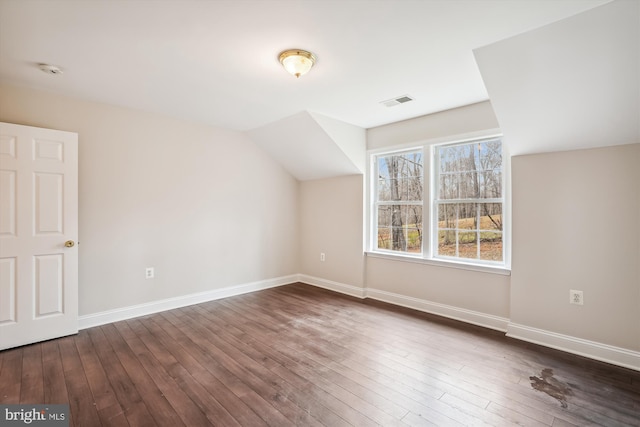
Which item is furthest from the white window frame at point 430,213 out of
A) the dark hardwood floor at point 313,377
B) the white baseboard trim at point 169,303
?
the white baseboard trim at point 169,303

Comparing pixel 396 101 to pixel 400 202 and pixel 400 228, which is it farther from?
pixel 400 228

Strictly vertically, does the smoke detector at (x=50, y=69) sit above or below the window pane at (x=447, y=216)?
above

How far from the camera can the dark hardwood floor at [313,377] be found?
185 centimetres

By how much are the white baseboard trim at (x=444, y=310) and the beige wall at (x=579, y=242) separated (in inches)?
9.2

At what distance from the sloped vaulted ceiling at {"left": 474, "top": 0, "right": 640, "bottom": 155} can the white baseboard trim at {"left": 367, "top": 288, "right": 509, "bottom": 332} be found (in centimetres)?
181

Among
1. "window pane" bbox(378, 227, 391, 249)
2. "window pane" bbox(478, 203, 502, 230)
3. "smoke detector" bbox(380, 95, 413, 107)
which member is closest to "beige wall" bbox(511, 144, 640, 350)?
"window pane" bbox(478, 203, 502, 230)

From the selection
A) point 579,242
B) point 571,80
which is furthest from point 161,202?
point 579,242

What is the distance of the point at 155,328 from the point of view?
10.5 ft

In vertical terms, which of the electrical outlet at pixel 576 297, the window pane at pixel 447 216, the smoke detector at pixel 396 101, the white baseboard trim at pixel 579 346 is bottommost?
the white baseboard trim at pixel 579 346

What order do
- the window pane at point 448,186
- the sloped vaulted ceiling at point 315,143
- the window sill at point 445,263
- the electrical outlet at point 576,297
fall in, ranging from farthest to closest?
1. the sloped vaulted ceiling at point 315,143
2. the window pane at point 448,186
3. the window sill at point 445,263
4. the electrical outlet at point 576,297

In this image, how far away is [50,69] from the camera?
100 inches

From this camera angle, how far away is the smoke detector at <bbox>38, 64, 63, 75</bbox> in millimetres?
2498

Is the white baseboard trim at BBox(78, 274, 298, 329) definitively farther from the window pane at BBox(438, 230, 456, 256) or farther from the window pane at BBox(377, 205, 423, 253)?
the window pane at BBox(438, 230, 456, 256)

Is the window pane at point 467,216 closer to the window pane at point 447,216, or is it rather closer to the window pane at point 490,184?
the window pane at point 447,216
